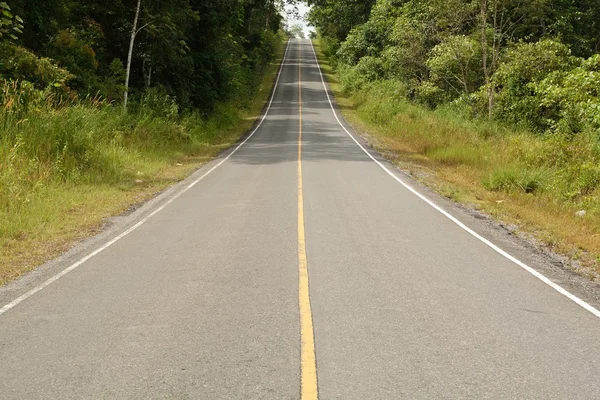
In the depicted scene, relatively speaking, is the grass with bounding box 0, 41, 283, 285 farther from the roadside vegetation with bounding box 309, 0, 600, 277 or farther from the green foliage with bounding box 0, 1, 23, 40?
the roadside vegetation with bounding box 309, 0, 600, 277

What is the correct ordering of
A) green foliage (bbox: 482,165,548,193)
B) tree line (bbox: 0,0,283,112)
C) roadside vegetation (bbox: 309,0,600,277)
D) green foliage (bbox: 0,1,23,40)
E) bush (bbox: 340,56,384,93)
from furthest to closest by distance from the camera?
bush (bbox: 340,56,384,93) < tree line (bbox: 0,0,283,112) < green foliage (bbox: 482,165,548,193) < roadside vegetation (bbox: 309,0,600,277) < green foliage (bbox: 0,1,23,40)

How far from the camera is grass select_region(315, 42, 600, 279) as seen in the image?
11188mm

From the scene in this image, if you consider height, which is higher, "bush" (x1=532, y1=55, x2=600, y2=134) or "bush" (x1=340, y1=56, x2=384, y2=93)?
"bush" (x1=340, y1=56, x2=384, y2=93)

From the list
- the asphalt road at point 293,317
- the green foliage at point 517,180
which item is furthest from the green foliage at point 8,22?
the green foliage at point 517,180

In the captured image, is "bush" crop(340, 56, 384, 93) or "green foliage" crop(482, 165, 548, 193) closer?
"green foliage" crop(482, 165, 548, 193)

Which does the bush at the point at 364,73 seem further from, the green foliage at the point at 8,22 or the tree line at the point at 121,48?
the green foliage at the point at 8,22

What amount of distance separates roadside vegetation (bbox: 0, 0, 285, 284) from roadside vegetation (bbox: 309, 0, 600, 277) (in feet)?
27.4

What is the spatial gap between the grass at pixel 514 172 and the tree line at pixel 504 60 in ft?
4.36

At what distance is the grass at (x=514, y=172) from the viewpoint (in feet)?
36.7

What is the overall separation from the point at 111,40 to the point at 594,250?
24429 millimetres

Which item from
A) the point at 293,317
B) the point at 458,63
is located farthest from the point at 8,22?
the point at 458,63

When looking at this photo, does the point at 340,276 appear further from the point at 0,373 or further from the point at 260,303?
the point at 0,373

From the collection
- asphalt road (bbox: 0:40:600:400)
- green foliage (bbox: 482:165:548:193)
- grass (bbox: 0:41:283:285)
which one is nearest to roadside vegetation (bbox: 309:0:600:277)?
green foliage (bbox: 482:165:548:193)

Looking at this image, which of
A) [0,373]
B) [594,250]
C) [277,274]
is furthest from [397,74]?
[0,373]
